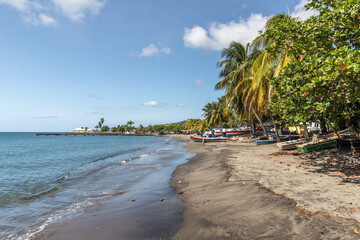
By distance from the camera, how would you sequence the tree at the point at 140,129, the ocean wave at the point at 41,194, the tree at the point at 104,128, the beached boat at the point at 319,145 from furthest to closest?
the tree at the point at 104,128 < the tree at the point at 140,129 < the beached boat at the point at 319,145 < the ocean wave at the point at 41,194

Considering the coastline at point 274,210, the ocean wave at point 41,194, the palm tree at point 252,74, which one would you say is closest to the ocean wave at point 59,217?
the ocean wave at point 41,194

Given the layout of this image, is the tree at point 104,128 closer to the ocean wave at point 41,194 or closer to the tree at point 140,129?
the tree at point 140,129

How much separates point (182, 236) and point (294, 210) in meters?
2.42

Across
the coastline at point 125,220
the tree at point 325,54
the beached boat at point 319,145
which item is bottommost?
the coastline at point 125,220

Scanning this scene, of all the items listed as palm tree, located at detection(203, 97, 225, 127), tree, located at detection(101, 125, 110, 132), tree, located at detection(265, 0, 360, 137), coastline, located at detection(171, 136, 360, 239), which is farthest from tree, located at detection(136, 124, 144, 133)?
tree, located at detection(265, 0, 360, 137)

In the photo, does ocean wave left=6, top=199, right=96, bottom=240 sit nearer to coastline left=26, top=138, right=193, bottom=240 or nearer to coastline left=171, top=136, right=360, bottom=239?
coastline left=26, top=138, right=193, bottom=240

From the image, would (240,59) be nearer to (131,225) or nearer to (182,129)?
(131,225)

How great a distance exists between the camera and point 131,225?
15.2ft

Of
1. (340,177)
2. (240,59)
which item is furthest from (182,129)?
(340,177)

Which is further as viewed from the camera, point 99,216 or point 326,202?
point 99,216

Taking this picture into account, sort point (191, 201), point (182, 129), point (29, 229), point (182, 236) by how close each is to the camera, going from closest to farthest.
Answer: point (182, 236) → point (29, 229) → point (191, 201) → point (182, 129)

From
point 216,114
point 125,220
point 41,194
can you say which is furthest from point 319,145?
point 216,114

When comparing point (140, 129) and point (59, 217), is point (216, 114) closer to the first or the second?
point (59, 217)

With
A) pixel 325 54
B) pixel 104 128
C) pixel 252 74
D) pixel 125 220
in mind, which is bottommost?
pixel 125 220
